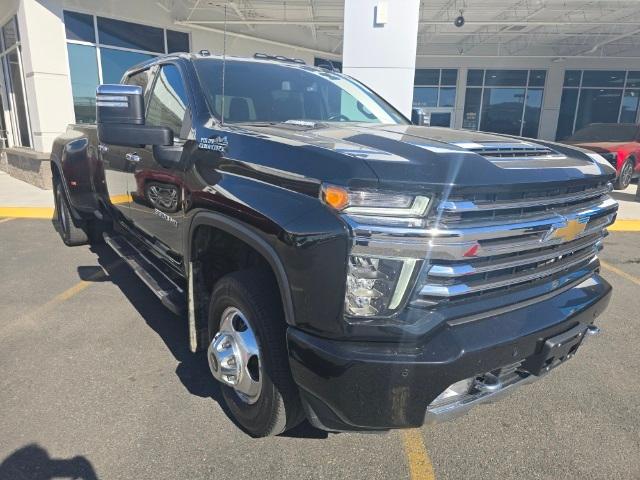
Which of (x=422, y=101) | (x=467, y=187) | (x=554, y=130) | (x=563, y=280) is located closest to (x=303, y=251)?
(x=467, y=187)

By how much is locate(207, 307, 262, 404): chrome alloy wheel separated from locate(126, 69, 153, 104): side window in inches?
89.8

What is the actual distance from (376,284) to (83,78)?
1254 cm

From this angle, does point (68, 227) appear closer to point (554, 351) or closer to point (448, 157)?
point (448, 157)

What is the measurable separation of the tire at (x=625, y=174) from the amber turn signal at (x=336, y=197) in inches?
481

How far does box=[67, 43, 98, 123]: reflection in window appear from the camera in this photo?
11484mm

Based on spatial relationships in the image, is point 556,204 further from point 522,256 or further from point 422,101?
point 422,101

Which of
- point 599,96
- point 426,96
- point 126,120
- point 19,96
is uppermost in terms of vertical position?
point 599,96

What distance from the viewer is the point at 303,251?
1819 millimetres

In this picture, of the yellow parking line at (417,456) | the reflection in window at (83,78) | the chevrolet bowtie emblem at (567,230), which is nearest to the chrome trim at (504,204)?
the chevrolet bowtie emblem at (567,230)

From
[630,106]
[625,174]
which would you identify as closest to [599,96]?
[630,106]

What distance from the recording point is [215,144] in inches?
99.0

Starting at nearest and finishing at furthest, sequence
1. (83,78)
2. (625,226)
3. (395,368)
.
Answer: (395,368), (625,226), (83,78)

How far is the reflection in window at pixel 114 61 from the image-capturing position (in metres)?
12.4

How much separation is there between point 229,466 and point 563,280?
193 centimetres
